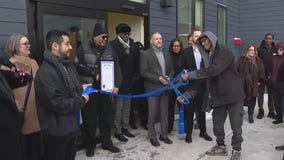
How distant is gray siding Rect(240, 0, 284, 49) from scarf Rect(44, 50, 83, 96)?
842 cm

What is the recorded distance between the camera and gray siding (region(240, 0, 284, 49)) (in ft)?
30.2

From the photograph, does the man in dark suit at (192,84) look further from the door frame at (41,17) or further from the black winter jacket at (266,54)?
the black winter jacket at (266,54)

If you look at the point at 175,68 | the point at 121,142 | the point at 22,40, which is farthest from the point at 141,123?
the point at 22,40

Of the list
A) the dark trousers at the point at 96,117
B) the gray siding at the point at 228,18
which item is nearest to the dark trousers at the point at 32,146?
the dark trousers at the point at 96,117

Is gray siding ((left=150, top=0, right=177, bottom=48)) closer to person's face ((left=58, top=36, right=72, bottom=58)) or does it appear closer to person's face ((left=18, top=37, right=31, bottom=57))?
person's face ((left=18, top=37, right=31, bottom=57))

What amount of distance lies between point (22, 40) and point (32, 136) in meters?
0.89

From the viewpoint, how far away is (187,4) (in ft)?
21.4

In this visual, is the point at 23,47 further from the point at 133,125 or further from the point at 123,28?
the point at 133,125

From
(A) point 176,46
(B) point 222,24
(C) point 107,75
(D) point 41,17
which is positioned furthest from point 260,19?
(D) point 41,17

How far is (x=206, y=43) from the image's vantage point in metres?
3.50

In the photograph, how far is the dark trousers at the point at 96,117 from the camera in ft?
11.6

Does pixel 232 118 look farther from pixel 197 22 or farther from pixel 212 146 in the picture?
pixel 197 22

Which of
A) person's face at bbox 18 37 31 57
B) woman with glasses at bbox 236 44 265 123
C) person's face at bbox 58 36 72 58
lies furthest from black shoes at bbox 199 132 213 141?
person's face at bbox 18 37 31 57

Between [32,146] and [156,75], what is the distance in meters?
1.82
